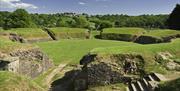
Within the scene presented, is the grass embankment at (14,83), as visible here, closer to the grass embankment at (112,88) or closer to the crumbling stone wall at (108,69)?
the grass embankment at (112,88)

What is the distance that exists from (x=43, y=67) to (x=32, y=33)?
29.9 metres

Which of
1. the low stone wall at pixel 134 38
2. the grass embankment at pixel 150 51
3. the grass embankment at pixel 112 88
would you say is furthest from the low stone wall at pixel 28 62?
the low stone wall at pixel 134 38

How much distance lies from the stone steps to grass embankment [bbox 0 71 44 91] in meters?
6.44

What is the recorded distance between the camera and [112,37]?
60625mm

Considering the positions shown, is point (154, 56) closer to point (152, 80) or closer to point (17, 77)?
point (152, 80)

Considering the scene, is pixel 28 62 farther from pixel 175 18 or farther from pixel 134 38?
→ pixel 175 18

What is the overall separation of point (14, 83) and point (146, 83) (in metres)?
8.11

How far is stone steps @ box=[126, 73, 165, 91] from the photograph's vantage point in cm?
1543

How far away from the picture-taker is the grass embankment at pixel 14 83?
32.4ft

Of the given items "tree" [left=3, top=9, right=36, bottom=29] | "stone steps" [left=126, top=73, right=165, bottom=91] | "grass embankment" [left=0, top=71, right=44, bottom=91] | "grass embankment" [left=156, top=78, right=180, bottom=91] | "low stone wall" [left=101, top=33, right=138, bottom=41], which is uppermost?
"grass embankment" [left=0, top=71, right=44, bottom=91]

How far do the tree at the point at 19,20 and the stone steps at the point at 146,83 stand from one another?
58.5 meters

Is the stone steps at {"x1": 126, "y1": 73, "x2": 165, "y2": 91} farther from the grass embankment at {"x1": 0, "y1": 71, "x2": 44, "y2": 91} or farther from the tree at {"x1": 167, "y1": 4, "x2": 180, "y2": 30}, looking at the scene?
the tree at {"x1": 167, "y1": 4, "x2": 180, "y2": 30}

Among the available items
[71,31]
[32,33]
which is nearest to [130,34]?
[71,31]

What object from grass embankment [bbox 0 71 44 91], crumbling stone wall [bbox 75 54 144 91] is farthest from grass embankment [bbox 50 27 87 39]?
grass embankment [bbox 0 71 44 91]
